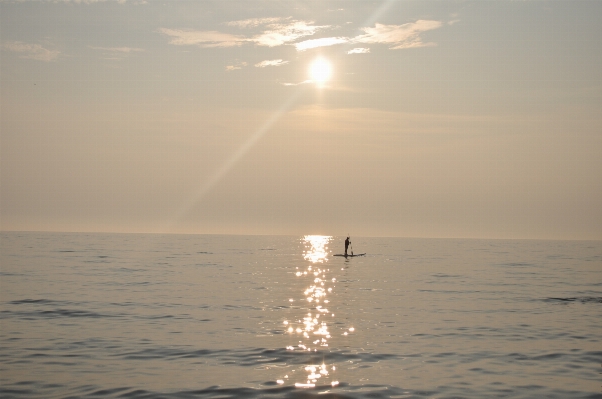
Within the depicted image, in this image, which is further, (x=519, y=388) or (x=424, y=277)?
(x=424, y=277)

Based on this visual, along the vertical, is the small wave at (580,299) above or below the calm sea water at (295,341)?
below

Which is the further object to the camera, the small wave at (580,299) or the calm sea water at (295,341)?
the small wave at (580,299)

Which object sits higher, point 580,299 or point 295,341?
point 295,341

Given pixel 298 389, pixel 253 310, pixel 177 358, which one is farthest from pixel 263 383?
pixel 253 310

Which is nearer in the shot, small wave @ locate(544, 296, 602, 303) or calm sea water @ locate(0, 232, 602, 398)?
calm sea water @ locate(0, 232, 602, 398)

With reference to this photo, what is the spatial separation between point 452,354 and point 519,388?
12.6ft

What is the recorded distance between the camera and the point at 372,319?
25125 mm

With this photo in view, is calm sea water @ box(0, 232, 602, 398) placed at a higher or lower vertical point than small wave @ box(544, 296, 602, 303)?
higher

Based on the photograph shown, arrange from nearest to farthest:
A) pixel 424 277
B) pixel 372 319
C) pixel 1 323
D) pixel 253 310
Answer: pixel 1 323 < pixel 372 319 < pixel 253 310 < pixel 424 277

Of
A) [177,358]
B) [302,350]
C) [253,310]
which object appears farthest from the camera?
[253,310]

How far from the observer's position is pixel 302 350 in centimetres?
1862

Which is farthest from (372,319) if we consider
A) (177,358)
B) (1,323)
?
(1,323)

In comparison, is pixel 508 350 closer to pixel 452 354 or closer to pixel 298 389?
pixel 452 354

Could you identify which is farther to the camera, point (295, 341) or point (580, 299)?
point (580, 299)
